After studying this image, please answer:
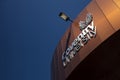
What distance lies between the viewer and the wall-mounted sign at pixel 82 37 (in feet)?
28.5

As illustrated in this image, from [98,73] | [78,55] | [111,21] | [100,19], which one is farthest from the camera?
[98,73]

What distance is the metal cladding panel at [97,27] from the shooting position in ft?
25.8

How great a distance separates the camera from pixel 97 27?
8.45 meters

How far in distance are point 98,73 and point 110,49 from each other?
5.25 ft

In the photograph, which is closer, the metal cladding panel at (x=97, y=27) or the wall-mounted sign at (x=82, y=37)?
the metal cladding panel at (x=97, y=27)

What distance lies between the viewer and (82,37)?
8977mm

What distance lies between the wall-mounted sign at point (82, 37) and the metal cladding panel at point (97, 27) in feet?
0.47

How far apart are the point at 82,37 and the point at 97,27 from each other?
0.77 meters

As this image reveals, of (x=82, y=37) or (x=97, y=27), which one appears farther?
(x=82, y=37)

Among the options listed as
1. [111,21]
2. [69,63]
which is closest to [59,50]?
[69,63]

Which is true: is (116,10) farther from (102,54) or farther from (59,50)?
(59,50)

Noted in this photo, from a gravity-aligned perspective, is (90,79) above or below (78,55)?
below

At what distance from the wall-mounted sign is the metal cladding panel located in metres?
0.14

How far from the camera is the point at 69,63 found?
30.9 ft
